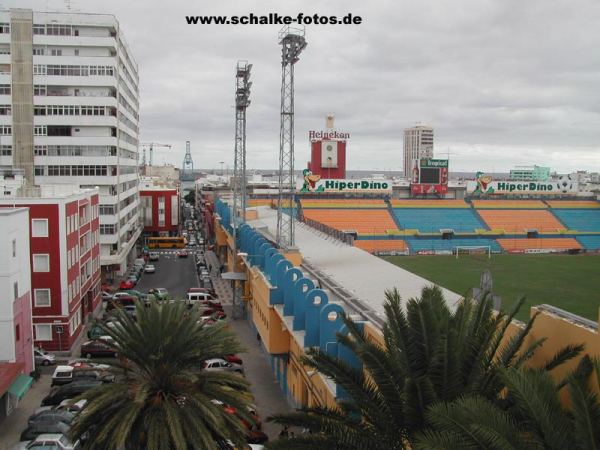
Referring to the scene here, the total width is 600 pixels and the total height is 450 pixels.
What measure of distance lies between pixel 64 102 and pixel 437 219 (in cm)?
4603

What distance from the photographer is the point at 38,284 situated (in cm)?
3102

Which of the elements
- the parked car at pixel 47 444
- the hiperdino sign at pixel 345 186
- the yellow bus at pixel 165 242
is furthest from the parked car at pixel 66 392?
the hiperdino sign at pixel 345 186

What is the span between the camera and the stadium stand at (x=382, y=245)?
220 feet

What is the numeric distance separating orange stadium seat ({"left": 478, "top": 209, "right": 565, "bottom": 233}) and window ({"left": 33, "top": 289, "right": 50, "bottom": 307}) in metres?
56.2

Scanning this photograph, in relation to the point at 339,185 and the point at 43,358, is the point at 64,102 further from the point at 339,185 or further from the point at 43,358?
the point at 339,185

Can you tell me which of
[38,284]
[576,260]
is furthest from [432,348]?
[576,260]

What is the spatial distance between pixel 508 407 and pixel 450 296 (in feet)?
42.5

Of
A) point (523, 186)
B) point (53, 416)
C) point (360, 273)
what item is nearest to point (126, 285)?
point (360, 273)

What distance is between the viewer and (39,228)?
30625 millimetres

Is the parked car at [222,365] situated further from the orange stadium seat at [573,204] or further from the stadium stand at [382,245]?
the orange stadium seat at [573,204]

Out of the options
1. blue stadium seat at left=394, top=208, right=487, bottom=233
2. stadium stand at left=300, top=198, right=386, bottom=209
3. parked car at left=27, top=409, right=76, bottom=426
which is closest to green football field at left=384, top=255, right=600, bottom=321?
blue stadium seat at left=394, top=208, right=487, bottom=233

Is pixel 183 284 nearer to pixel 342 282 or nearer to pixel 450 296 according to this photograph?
pixel 342 282

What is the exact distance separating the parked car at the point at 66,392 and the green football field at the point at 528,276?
20770mm

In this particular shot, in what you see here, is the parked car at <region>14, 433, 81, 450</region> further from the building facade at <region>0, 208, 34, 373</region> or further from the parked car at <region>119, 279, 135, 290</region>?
the parked car at <region>119, 279, 135, 290</region>
